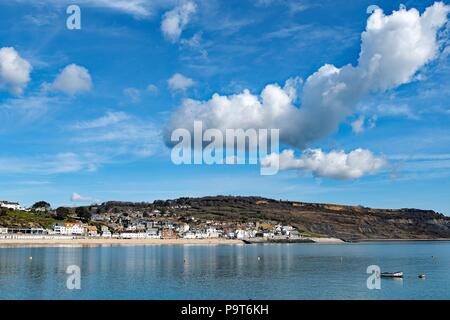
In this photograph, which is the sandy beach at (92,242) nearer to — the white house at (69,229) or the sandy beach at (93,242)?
the sandy beach at (93,242)

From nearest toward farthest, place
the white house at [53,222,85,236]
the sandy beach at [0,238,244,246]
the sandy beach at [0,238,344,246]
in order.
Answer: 1. the sandy beach at [0,238,344,246]
2. the sandy beach at [0,238,244,246]
3. the white house at [53,222,85,236]

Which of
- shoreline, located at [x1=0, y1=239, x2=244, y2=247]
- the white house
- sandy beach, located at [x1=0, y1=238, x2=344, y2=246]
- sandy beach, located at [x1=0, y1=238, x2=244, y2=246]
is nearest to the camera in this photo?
shoreline, located at [x1=0, y1=239, x2=244, y2=247]

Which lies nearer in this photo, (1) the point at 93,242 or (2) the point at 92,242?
(2) the point at 92,242

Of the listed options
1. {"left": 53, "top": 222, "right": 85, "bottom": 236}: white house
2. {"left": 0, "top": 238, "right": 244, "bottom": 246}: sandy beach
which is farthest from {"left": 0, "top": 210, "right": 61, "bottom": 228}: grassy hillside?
{"left": 0, "top": 238, "right": 244, "bottom": 246}: sandy beach

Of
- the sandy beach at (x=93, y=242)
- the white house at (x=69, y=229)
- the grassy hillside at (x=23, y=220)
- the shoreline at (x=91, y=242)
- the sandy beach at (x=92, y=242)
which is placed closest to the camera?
the shoreline at (x=91, y=242)

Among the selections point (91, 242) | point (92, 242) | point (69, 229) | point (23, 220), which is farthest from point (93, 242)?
point (23, 220)

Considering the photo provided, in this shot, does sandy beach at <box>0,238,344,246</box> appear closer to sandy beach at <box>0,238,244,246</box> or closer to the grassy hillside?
sandy beach at <box>0,238,244,246</box>

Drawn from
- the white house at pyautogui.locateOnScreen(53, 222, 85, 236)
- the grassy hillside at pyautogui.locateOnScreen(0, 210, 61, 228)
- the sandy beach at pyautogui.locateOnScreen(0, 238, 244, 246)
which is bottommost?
the sandy beach at pyautogui.locateOnScreen(0, 238, 244, 246)

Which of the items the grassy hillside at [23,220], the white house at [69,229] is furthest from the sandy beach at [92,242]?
the grassy hillside at [23,220]

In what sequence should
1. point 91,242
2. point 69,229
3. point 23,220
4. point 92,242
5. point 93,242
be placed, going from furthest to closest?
1. point 69,229
2. point 23,220
3. point 93,242
4. point 92,242
5. point 91,242

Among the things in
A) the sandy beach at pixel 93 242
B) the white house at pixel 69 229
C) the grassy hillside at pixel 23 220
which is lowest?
the sandy beach at pixel 93 242

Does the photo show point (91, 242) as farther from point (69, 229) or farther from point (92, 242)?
point (69, 229)
